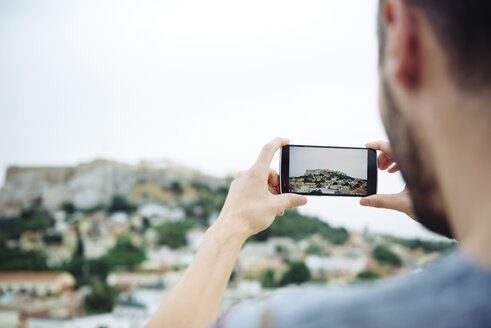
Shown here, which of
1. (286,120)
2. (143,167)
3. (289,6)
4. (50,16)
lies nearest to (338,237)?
(286,120)

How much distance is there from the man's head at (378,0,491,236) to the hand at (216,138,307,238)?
0.38m

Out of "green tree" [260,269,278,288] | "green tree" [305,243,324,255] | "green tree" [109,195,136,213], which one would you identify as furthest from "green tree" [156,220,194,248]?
"green tree" [305,243,324,255]

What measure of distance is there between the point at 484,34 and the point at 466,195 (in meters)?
0.11

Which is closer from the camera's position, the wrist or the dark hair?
the dark hair

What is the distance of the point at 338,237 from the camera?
68.4 feet

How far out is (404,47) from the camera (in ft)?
1.08

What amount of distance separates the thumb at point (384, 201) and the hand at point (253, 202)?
135mm

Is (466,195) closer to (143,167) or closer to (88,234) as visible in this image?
(88,234)

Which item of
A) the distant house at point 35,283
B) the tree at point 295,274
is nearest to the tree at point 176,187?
the distant house at point 35,283

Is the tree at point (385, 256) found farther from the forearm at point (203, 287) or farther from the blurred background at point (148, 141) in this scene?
the forearm at point (203, 287)

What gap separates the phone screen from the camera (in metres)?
0.87

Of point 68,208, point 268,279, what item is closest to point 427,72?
point 268,279

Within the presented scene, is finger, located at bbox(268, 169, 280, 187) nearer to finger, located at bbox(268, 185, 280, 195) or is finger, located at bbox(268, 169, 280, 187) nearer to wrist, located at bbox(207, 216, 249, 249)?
finger, located at bbox(268, 185, 280, 195)

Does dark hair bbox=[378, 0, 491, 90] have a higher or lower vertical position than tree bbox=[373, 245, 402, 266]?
higher
